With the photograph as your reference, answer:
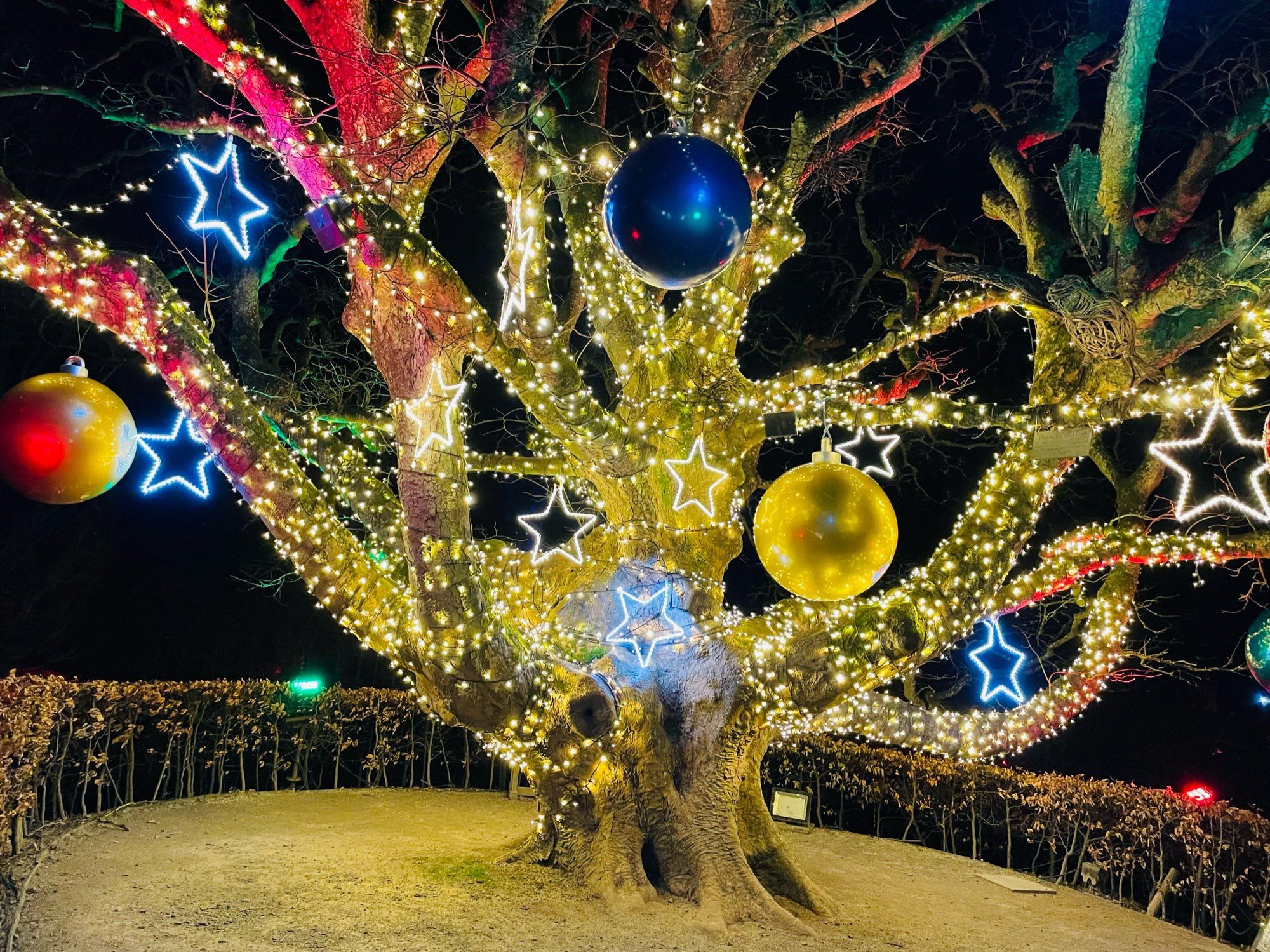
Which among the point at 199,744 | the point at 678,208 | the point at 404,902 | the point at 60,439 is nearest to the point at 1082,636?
the point at 404,902

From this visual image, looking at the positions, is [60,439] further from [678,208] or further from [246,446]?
[678,208]

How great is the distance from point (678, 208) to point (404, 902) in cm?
452

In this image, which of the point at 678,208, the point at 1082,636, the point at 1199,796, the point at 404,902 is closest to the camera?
the point at 678,208

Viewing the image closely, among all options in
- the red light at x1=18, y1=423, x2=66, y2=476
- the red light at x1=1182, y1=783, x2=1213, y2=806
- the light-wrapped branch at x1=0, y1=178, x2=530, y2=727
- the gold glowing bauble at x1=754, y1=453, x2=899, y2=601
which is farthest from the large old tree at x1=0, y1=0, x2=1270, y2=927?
the red light at x1=1182, y1=783, x2=1213, y2=806

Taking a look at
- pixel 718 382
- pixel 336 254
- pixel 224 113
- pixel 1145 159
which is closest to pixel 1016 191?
pixel 718 382

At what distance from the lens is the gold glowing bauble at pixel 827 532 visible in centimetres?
390

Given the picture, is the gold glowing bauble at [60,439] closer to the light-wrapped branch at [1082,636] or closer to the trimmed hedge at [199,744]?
the trimmed hedge at [199,744]

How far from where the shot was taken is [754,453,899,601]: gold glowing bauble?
3904 millimetres

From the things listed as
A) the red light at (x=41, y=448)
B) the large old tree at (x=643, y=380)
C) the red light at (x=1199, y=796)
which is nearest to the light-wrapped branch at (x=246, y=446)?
the large old tree at (x=643, y=380)

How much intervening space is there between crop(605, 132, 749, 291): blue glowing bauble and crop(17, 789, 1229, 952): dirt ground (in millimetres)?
3822

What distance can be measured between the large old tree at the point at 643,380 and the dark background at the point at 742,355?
0.55 metres

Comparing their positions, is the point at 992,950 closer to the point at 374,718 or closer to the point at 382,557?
the point at 382,557

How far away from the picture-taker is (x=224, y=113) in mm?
7449

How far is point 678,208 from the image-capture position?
10.8ft
